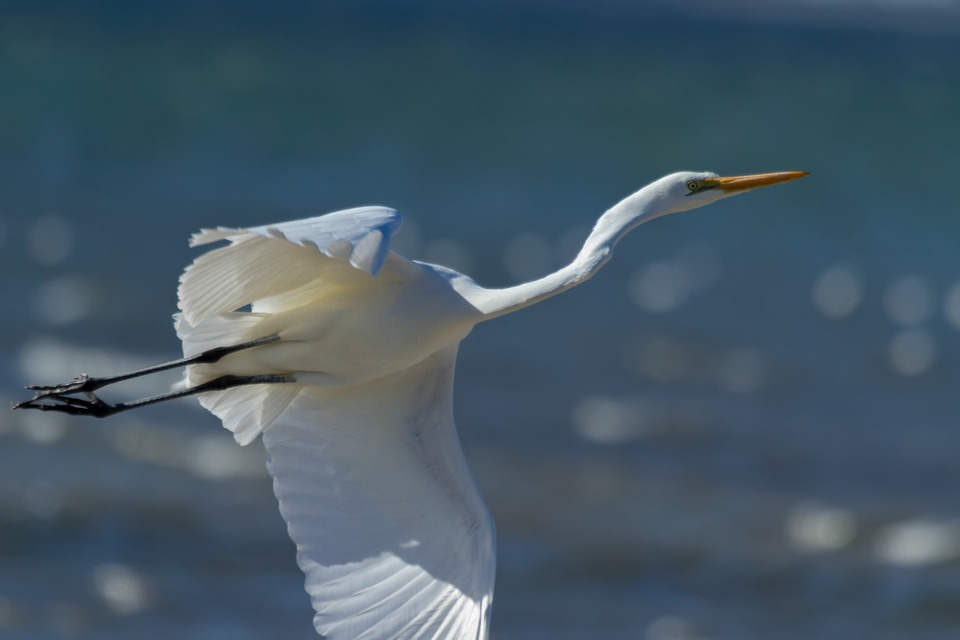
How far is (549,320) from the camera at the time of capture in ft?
41.4

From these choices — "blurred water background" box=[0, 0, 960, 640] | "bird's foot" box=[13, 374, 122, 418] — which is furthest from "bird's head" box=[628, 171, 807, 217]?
"blurred water background" box=[0, 0, 960, 640]

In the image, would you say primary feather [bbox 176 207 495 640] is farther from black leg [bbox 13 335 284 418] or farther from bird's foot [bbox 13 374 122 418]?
bird's foot [bbox 13 374 122 418]

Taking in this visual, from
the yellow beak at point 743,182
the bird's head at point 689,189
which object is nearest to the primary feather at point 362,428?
the bird's head at point 689,189

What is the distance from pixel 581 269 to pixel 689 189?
661mm

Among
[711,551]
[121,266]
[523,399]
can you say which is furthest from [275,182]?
[711,551]

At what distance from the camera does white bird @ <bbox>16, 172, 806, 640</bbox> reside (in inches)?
190

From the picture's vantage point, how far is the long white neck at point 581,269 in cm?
474

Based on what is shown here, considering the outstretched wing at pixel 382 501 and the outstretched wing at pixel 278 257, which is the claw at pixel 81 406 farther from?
the outstretched wing at pixel 278 257

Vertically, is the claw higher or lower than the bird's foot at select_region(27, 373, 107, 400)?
lower

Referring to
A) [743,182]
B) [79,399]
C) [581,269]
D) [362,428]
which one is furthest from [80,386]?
[743,182]

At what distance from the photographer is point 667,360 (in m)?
11.9

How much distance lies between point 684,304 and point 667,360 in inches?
68.7

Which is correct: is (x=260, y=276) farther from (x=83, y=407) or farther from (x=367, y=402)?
(x=83, y=407)

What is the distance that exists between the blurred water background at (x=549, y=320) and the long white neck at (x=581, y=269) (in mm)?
2942
